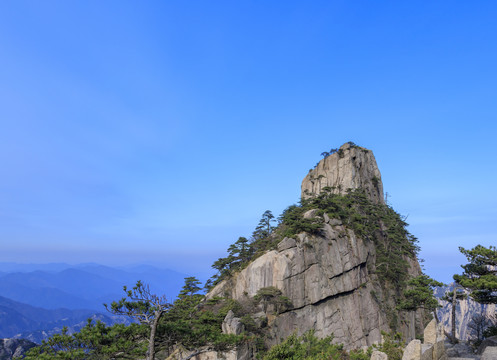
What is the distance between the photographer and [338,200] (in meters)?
45.9

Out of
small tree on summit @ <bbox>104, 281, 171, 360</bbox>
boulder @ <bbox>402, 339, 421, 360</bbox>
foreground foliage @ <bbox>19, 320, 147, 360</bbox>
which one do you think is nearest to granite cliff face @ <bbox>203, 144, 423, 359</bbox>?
boulder @ <bbox>402, 339, 421, 360</bbox>

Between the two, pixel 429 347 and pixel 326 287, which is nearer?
pixel 429 347

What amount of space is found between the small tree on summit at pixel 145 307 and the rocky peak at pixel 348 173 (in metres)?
45.1

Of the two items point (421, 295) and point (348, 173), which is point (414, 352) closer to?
point (421, 295)

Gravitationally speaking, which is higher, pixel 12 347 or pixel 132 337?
pixel 132 337

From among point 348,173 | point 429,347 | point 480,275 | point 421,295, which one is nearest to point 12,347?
point 348,173

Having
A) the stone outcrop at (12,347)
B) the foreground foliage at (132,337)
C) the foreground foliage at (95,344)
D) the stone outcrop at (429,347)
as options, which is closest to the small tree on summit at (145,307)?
the foreground foliage at (132,337)

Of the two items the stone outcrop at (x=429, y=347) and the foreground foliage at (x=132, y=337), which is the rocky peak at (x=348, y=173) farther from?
the foreground foliage at (x=132, y=337)

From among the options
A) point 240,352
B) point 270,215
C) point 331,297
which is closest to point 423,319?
point 331,297

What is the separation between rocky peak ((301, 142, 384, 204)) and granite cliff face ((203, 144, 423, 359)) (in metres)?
11.6

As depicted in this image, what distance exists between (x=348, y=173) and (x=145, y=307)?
50.7m

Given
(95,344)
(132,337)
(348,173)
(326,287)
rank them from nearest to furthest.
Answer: (95,344)
(132,337)
(326,287)
(348,173)

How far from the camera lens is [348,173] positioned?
188 ft

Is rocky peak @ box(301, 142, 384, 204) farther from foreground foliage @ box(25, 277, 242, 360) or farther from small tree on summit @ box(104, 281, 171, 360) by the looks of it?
small tree on summit @ box(104, 281, 171, 360)
